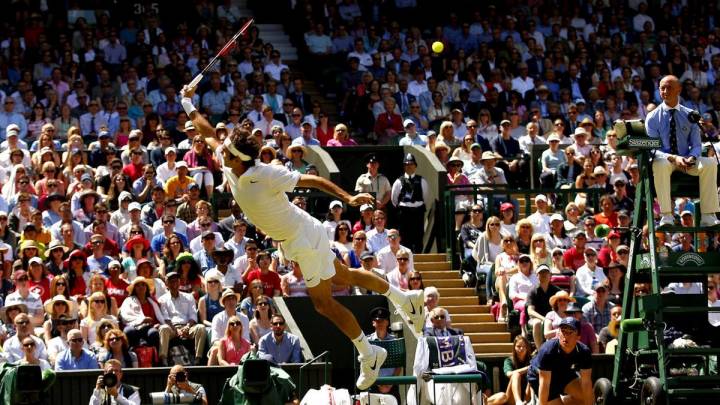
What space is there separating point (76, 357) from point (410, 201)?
6.76 metres

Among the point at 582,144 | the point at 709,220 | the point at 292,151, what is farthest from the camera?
the point at 582,144

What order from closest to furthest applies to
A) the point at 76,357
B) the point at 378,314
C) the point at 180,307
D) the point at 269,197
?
the point at 269,197, the point at 76,357, the point at 378,314, the point at 180,307

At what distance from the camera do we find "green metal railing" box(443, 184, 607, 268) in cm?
2314

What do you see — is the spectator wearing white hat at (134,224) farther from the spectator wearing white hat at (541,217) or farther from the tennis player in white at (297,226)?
the tennis player in white at (297,226)

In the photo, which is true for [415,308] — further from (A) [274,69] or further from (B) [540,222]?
(A) [274,69]

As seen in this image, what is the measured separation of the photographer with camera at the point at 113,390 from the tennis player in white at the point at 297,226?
3334 millimetres

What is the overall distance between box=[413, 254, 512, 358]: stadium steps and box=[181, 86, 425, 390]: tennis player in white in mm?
5129

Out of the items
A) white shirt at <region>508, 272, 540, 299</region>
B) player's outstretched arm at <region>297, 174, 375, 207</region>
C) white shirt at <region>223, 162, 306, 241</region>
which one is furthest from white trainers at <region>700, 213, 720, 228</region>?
white shirt at <region>508, 272, 540, 299</region>

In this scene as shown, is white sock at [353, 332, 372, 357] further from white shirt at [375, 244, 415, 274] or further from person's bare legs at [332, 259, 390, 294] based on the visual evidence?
white shirt at [375, 244, 415, 274]

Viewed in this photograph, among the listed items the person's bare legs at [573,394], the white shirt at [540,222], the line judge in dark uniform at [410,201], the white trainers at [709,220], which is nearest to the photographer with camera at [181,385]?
the person's bare legs at [573,394]

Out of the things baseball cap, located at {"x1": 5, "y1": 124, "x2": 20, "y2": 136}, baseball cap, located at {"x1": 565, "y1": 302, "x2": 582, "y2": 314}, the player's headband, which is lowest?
baseball cap, located at {"x1": 565, "y1": 302, "x2": 582, "y2": 314}

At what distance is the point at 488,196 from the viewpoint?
23.2m

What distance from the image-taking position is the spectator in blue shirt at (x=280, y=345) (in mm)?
19125

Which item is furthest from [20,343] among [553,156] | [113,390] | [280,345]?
[553,156]
